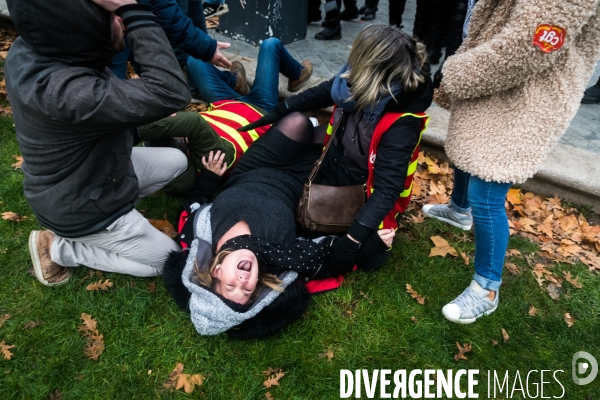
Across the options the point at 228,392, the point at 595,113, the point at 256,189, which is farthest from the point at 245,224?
the point at 595,113

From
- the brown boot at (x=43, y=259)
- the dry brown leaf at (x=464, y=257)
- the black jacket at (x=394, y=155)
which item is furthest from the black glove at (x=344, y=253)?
the brown boot at (x=43, y=259)

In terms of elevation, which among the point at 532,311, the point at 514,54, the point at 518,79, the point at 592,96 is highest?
the point at 514,54

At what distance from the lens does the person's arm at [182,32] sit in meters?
3.24

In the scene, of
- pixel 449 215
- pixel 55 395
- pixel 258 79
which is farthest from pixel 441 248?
pixel 55 395

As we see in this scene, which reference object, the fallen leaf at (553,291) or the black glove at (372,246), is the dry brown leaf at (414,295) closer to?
the black glove at (372,246)

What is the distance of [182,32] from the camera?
3.40 meters

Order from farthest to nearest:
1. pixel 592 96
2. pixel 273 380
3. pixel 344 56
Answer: pixel 344 56 < pixel 592 96 < pixel 273 380

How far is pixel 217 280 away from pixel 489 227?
1598 millimetres

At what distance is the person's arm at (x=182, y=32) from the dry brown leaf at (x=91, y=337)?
210cm

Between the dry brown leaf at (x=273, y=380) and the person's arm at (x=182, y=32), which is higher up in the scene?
the person's arm at (x=182, y=32)

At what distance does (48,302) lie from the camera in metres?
2.80

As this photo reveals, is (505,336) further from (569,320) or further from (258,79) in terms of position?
(258,79)

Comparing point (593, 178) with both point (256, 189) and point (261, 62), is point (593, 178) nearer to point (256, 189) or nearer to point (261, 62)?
point (256, 189)

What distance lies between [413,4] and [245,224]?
680cm
